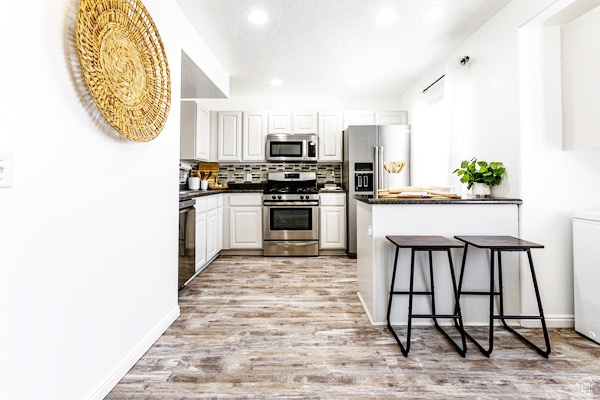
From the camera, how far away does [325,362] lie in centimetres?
182

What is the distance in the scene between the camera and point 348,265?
411 centimetres

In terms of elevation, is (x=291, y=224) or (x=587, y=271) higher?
(x=291, y=224)

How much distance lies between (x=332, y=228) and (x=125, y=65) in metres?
3.52

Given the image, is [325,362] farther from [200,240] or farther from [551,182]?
[200,240]

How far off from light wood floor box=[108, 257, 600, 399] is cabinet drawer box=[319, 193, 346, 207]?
2.12m

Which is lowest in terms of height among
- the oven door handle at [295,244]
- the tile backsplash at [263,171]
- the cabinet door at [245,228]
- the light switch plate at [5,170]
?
the oven door handle at [295,244]

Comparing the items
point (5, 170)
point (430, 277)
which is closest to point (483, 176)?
point (430, 277)

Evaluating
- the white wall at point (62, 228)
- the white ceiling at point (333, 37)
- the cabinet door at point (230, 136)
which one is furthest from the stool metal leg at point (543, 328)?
the cabinet door at point (230, 136)

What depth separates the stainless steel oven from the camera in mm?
4598

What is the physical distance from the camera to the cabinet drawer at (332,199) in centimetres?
467

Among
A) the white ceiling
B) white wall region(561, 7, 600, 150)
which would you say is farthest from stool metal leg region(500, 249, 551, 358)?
the white ceiling

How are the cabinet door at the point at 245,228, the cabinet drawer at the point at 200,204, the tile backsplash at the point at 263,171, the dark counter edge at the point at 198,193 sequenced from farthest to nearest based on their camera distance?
the tile backsplash at the point at 263,171 < the cabinet door at the point at 245,228 < the cabinet drawer at the point at 200,204 < the dark counter edge at the point at 198,193

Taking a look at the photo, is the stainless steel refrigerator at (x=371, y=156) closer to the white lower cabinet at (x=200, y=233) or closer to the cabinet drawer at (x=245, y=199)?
the cabinet drawer at (x=245, y=199)

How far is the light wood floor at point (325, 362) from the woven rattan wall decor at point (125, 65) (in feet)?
4.19
